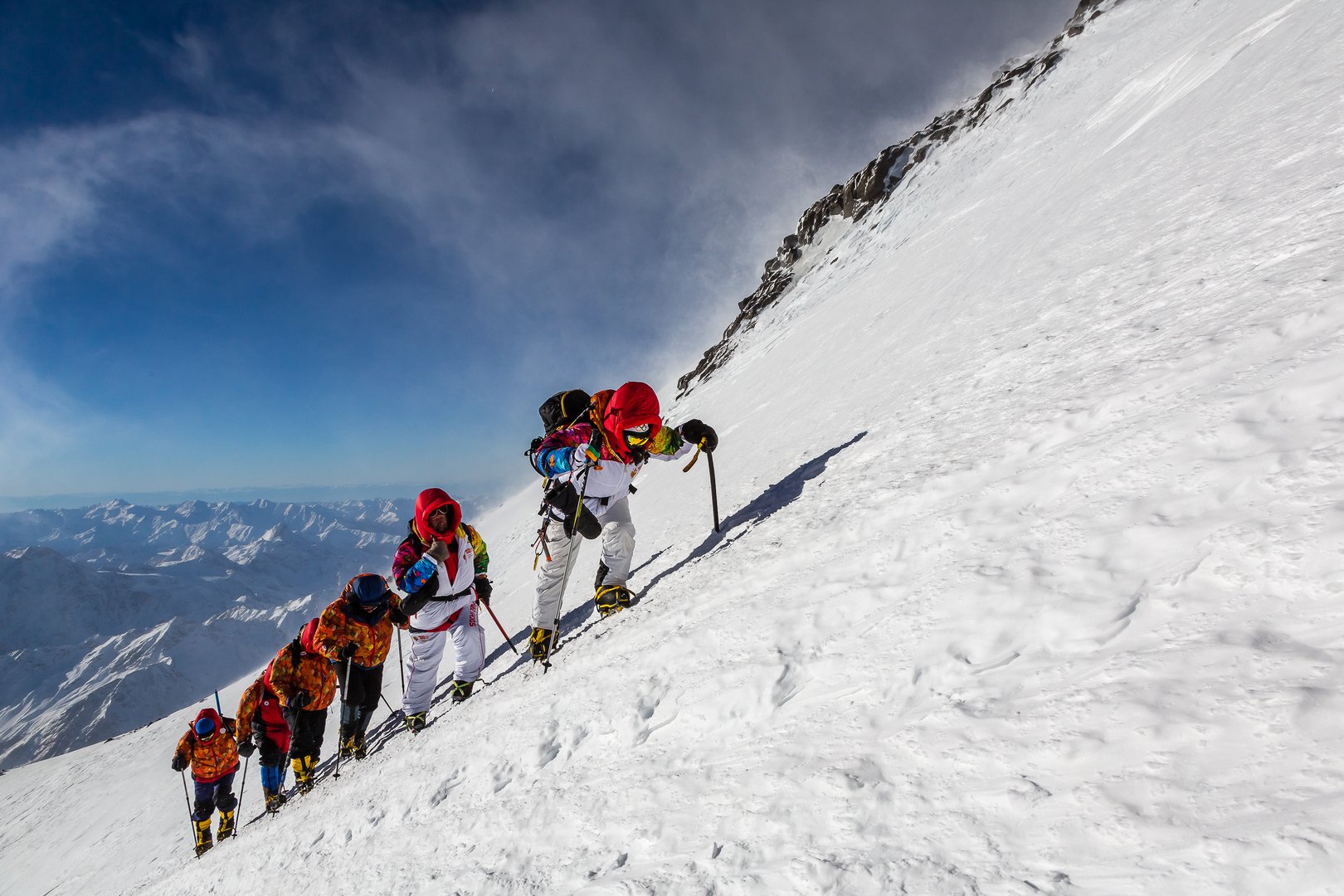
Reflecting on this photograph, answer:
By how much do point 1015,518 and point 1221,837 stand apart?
1.63 metres

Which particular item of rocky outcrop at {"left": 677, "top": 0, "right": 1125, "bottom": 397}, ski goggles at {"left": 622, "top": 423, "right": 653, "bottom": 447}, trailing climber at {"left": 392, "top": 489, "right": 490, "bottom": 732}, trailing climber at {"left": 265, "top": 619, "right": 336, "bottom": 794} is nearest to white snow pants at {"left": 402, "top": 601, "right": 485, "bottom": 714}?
trailing climber at {"left": 392, "top": 489, "right": 490, "bottom": 732}

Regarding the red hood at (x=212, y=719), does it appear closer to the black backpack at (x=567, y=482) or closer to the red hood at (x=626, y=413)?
the black backpack at (x=567, y=482)

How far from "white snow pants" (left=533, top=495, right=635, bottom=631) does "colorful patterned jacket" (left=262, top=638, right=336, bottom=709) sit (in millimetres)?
2944

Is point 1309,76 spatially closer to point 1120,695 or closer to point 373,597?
point 1120,695

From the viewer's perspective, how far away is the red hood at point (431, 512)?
5.98 meters

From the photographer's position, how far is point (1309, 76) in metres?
6.67

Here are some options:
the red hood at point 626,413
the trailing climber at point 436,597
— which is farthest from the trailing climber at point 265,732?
the red hood at point 626,413

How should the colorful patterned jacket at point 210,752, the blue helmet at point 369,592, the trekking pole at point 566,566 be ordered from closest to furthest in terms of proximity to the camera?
the trekking pole at point 566,566
the blue helmet at point 369,592
the colorful patterned jacket at point 210,752

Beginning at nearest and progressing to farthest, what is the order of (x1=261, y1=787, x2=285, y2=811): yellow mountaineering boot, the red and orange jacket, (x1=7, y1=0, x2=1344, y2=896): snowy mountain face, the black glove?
(x1=7, y1=0, x2=1344, y2=896): snowy mountain face
the black glove
the red and orange jacket
(x1=261, y1=787, x2=285, y2=811): yellow mountaineering boot

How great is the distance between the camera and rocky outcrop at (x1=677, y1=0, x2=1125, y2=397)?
3300 centimetres

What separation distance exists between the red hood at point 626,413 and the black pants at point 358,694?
4.08m

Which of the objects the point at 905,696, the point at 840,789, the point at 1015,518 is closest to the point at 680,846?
the point at 840,789

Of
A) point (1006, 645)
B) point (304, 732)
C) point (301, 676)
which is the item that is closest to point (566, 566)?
point (301, 676)

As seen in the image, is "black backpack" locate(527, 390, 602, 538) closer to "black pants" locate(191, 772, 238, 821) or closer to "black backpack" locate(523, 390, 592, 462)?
"black backpack" locate(523, 390, 592, 462)
